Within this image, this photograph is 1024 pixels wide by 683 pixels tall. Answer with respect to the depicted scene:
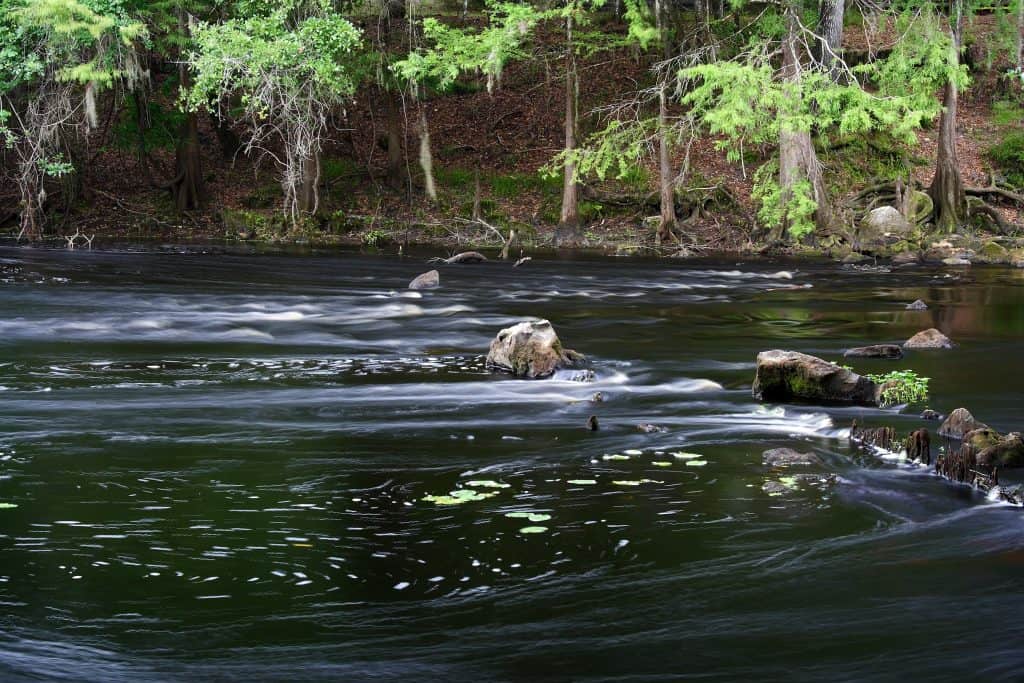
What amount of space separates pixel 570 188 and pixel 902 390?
64.7 feet

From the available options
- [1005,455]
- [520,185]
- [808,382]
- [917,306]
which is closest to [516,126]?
[520,185]

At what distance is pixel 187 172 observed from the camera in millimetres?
30797

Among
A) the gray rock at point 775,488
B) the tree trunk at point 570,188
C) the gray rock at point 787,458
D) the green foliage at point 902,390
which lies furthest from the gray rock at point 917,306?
the tree trunk at point 570,188

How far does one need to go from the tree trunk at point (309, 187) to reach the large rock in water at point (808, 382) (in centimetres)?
2052

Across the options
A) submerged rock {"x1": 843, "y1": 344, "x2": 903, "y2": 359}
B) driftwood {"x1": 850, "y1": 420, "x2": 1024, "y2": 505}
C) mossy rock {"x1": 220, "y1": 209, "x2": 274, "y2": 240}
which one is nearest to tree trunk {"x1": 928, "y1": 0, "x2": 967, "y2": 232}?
submerged rock {"x1": 843, "y1": 344, "x2": 903, "y2": 359}

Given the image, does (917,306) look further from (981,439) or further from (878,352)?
(981,439)

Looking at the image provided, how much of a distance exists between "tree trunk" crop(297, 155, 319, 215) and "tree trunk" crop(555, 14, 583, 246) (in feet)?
20.8

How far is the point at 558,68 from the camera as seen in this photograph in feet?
121

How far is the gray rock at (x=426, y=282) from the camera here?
66.2 feet

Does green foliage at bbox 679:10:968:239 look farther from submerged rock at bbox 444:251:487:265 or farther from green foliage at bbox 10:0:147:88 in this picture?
green foliage at bbox 10:0:147:88

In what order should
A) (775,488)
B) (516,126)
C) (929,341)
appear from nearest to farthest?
(775,488) → (929,341) → (516,126)

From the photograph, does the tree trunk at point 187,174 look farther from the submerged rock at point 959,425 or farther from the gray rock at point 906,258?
the submerged rock at point 959,425

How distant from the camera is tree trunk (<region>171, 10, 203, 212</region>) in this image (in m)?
30.4

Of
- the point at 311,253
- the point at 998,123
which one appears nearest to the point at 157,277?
the point at 311,253
